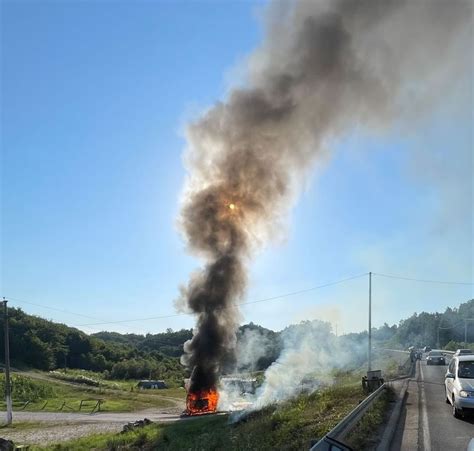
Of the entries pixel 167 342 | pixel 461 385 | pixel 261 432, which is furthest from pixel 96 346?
pixel 461 385

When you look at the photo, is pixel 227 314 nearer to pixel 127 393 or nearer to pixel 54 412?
pixel 54 412

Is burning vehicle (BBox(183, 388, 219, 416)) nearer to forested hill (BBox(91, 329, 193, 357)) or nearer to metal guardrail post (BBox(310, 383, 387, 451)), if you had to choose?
metal guardrail post (BBox(310, 383, 387, 451))

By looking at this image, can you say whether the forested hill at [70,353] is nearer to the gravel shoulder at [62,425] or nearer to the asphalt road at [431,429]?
the gravel shoulder at [62,425]

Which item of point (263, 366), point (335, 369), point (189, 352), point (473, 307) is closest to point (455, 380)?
point (335, 369)

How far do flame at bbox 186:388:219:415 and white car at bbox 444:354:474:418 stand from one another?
27460 millimetres

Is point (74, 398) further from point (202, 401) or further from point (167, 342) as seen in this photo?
point (167, 342)

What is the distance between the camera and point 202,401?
41125 mm

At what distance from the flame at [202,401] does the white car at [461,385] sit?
27460 mm

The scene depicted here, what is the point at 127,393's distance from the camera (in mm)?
60094

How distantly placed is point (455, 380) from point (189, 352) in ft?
108

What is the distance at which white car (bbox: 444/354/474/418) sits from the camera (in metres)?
13.1

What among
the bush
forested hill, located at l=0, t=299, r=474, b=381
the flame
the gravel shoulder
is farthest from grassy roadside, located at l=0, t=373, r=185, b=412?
forested hill, located at l=0, t=299, r=474, b=381

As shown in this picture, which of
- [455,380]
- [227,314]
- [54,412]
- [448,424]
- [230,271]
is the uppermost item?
[230,271]

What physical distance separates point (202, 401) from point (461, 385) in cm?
3045
